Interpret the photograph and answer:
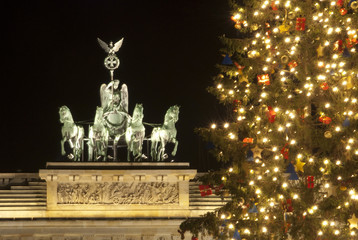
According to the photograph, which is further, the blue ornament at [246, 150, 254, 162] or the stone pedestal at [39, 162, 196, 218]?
the stone pedestal at [39, 162, 196, 218]

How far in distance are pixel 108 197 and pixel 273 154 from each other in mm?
13351

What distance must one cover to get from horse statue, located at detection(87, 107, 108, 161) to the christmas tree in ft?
37.9

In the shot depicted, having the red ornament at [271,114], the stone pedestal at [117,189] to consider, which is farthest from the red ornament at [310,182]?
the stone pedestal at [117,189]

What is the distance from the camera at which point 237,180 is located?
Result: 1498cm

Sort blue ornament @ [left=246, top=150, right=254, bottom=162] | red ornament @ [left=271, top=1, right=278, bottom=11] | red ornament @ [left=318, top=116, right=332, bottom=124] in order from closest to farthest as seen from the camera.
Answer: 1. red ornament @ [left=318, top=116, right=332, bottom=124]
2. red ornament @ [left=271, top=1, right=278, bottom=11]
3. blue ornament @ [left=246, top=150, right=254, bottom=162]

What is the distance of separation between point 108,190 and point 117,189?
30 centimetres

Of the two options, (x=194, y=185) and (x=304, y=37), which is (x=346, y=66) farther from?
(x=194, y=185)

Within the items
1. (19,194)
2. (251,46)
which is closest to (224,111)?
(19,194)

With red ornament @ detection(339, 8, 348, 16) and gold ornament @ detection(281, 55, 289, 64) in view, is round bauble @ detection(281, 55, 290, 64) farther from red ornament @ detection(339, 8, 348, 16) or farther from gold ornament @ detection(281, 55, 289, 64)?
red ornament @ detection(339, 8, 348, 16)

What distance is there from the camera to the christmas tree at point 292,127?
13.9 metres

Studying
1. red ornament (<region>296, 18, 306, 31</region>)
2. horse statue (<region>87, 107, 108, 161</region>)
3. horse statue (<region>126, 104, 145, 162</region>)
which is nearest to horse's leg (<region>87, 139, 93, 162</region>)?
horse statue (<region>87, 107, 108, 161</region>)

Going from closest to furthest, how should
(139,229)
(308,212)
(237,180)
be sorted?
(308,212) → (237,180) → (139,229)

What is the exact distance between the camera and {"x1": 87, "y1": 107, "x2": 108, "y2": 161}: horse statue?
26.6 m

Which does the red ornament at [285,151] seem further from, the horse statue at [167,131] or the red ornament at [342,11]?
the horse statue at [167,131]
